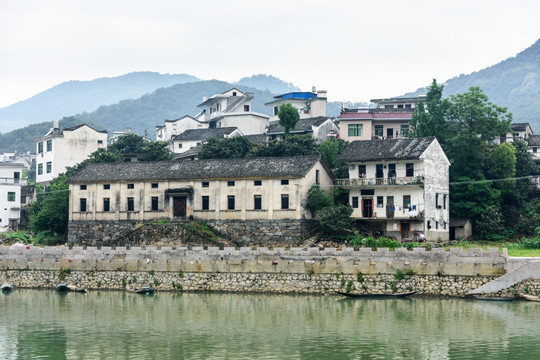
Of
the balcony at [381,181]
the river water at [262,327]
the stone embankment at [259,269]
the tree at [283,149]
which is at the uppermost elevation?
the tree at [283,149]

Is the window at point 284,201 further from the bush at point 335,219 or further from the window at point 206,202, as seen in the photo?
the window at point 206,202

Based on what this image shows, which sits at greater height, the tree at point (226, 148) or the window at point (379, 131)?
the window at point (379, 131)

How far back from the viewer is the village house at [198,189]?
58.5m

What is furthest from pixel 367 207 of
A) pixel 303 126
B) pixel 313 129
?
pixel 303 126

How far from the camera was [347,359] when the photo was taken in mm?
27766

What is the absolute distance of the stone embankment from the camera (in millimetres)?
41656

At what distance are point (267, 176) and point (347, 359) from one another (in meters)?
31.8

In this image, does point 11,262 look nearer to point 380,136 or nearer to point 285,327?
point 285,327

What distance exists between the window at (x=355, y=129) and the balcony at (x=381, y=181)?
1645cm

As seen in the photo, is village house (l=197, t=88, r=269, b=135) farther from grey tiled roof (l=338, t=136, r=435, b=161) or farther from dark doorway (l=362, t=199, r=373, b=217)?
dark doorway (l=362, t=199, r=373, b=217)

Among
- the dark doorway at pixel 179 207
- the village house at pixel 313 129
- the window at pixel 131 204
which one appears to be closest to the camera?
the dark doorway at pixel 179 207

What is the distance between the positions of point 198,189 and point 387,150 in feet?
48.7

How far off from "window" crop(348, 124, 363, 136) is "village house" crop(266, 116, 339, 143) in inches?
76.0

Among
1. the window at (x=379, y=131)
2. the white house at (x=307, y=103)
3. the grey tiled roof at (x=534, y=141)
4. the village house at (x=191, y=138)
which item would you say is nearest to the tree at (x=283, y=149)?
the window at (x=379, y=131)
